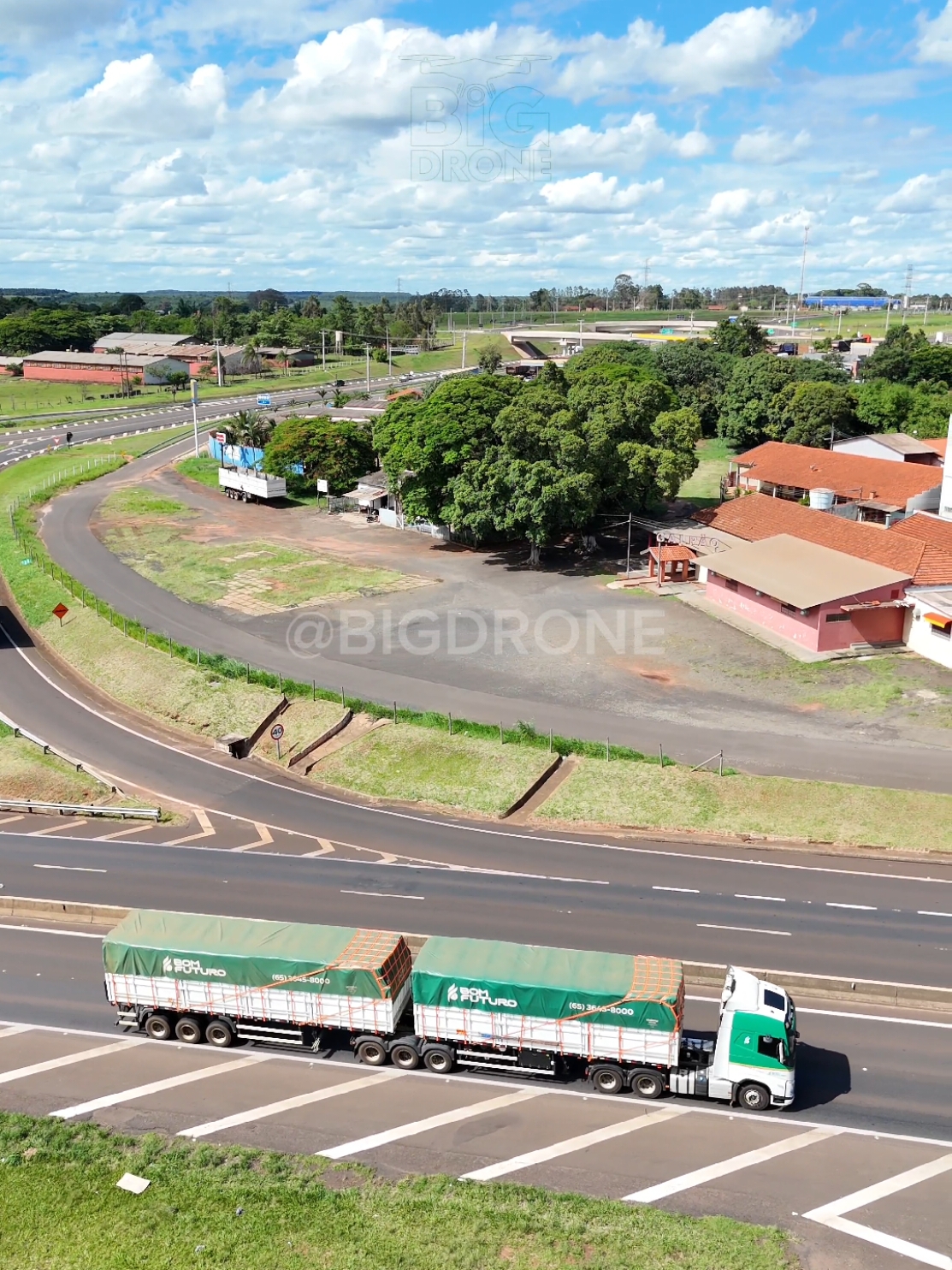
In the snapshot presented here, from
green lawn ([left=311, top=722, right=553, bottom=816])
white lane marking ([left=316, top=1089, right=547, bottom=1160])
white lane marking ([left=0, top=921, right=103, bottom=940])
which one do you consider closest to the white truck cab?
white lane marking ([left=316, top=1089, right=547, bottom=1160])

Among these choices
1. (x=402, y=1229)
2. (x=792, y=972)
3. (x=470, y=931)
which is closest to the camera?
(x=402, y=1229)

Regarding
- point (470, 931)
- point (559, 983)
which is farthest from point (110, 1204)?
point (470, 931)

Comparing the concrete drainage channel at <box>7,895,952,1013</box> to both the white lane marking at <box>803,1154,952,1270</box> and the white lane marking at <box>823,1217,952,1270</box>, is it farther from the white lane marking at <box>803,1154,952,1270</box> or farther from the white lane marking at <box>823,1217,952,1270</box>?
the white lane marking at <box>823,1217,952,1270</box>

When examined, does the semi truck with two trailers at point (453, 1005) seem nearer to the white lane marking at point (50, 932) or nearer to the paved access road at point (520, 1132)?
the paved access road at point (520, 1132)

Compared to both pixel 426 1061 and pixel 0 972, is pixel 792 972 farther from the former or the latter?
pixel 0 972

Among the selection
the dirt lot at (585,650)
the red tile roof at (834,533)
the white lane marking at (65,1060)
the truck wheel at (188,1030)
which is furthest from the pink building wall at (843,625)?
the white lane marking at (65,1060)
